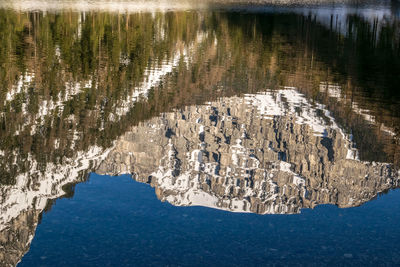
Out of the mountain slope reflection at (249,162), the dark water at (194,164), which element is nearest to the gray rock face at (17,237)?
the dark water at (194,164)

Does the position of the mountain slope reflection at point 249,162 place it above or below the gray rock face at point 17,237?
above

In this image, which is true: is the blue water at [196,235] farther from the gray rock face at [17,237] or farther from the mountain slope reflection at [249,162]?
the mountain slope reflection at [249,162]

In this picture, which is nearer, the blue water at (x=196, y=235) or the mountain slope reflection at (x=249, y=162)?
the blue water at (x=196, y=235)

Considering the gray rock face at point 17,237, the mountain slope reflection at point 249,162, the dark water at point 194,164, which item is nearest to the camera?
the gray rock face at point 17,237

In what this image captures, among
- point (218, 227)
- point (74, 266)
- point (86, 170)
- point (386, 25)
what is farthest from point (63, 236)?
point (386, 25)

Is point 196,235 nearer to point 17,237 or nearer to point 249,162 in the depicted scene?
point 17,237

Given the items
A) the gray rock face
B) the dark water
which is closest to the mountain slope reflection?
the dark water

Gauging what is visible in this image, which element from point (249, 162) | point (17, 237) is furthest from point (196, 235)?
point (249, 162)
